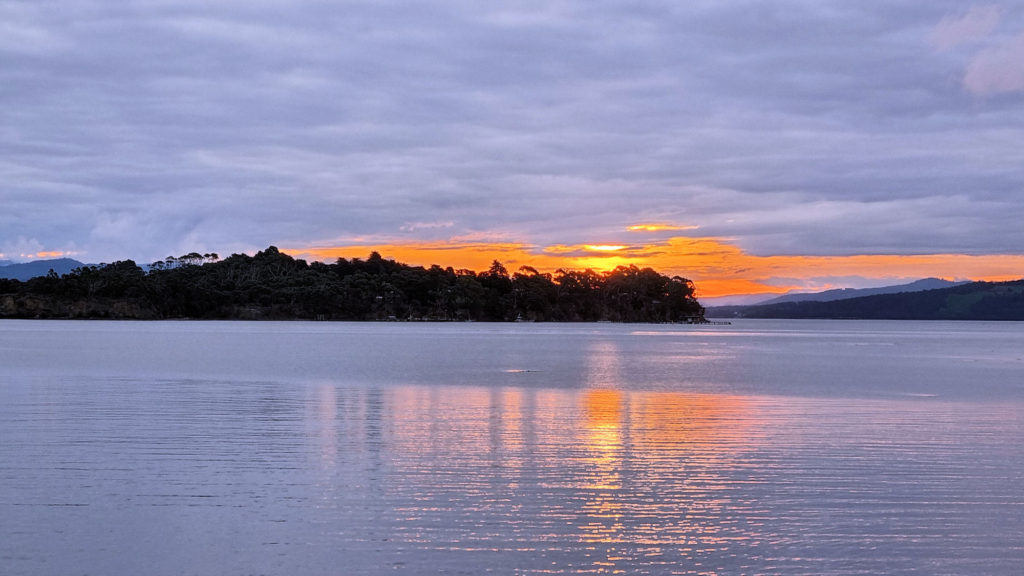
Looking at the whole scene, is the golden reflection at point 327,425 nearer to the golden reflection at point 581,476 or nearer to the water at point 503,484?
the water at point 503,484

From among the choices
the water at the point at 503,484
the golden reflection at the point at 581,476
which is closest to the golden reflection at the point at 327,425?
the water at the point at 503,484

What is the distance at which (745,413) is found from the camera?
81.8 feet

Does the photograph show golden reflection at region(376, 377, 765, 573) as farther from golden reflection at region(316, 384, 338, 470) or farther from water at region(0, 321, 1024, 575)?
golden reflection at region(316, 384, 338, 470)

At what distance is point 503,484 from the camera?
1391 cm

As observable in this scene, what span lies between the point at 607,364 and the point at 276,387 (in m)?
24.2

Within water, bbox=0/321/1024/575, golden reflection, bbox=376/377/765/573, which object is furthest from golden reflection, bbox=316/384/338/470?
golden reflection, bbox=376/377/765/573

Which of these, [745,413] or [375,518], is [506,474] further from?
[745,413]

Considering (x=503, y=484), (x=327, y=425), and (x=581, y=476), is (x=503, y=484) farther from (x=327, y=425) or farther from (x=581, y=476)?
(x=327, y=425)

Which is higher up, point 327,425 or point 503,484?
point 327,425

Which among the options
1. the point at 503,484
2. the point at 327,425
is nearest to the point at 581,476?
the point at 503,484

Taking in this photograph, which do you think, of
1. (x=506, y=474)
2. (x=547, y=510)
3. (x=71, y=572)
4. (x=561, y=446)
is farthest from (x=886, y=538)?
(x=71, y=572)

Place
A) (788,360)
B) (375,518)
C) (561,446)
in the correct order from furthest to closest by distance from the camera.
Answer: (788,360), (561,446), (375,518)

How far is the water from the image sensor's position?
10133mm

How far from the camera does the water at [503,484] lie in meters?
10.1
